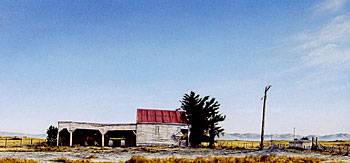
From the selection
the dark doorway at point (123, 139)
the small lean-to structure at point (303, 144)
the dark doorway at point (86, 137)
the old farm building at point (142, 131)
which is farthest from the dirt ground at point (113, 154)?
the small lean-to structure at point (303, 144)

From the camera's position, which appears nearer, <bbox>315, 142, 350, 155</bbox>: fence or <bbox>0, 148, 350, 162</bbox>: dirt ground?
<bbox>0, 148, 350, 162</bbox>: dirt ground

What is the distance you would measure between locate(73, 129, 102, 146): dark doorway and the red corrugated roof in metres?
9.15

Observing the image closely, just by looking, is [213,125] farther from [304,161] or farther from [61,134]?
Answer: [304,161]

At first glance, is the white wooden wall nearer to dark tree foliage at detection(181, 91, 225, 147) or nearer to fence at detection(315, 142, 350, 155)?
dark tree foliage at detection(181, 91, 225, 147)

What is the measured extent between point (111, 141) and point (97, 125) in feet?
16.7

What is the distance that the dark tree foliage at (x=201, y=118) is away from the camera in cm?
5284

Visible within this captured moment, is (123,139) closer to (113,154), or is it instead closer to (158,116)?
(158,116)

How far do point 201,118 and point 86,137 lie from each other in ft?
63.1

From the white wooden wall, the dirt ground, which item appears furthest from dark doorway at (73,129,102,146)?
the dirt ground

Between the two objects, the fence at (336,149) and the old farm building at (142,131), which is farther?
the old farm building at (142,131)

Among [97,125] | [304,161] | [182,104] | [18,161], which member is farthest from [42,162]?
[182,104]

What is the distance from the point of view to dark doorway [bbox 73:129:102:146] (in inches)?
2051

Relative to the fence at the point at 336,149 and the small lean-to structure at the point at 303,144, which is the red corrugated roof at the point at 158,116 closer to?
the small lean-to structure at the point at 303,144

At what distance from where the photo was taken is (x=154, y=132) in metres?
48.2
